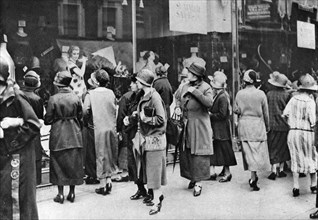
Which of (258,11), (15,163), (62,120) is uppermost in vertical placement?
(258,11)

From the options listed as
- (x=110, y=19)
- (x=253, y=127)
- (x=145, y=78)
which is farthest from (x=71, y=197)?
(x=110, y=19)

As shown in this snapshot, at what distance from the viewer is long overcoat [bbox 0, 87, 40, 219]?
15.2 ft

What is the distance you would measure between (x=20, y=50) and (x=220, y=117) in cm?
371

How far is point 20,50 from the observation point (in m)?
8.18

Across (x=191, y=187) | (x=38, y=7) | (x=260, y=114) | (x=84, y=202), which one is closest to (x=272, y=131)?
(x=260, y=114)

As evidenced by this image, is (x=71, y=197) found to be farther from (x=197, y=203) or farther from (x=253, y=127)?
(x=253, y=127)

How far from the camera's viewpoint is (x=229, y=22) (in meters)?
12.6

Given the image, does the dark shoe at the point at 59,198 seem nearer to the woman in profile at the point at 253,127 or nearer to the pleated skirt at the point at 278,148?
the woman in profile at the point at 253,127

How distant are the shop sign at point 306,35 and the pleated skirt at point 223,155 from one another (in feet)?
27.0

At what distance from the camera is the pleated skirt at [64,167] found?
→ 725cm

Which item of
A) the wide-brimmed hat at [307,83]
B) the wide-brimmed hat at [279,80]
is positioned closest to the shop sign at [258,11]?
the wide-brimmed hat at [279,80]

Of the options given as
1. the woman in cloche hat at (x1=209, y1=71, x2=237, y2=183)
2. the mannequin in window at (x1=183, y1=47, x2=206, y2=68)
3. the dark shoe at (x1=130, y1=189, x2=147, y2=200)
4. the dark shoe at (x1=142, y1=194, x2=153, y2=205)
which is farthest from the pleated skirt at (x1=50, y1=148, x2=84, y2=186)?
the mannequin in window at (x1=183, y1=47, x2=206, y2=68)

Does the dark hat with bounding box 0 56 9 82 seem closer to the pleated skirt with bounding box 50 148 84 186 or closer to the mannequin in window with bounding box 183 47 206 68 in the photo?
the pleated skirt with bounding box 50 148 84 186

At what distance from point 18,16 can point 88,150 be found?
2585 mm
